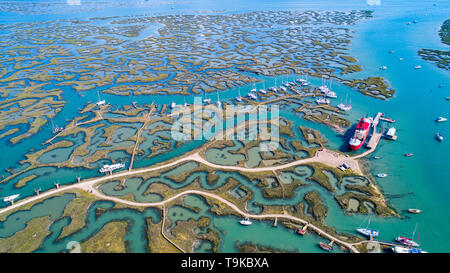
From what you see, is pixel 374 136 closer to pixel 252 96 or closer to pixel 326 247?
pixel 326 247

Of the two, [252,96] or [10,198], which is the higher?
[252,96]

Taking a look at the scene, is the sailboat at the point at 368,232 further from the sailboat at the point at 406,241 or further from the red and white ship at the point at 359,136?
the red and white ship at the point at 359,136

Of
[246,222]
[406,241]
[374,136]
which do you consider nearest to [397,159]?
[374,136]

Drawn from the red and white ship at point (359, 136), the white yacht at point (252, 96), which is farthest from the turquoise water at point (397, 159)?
the white yacht at point (252, 96)

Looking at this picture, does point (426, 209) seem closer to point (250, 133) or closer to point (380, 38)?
point (250, 133)

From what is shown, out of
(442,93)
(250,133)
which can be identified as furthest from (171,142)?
(442,93)

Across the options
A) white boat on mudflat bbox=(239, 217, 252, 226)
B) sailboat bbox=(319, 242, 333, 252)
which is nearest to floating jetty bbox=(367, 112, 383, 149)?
sailboat bbox=(319, 242, 333, 252)

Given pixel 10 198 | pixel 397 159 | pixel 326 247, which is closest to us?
pixel 326 247

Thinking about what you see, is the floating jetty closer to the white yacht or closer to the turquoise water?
the turquoise water
